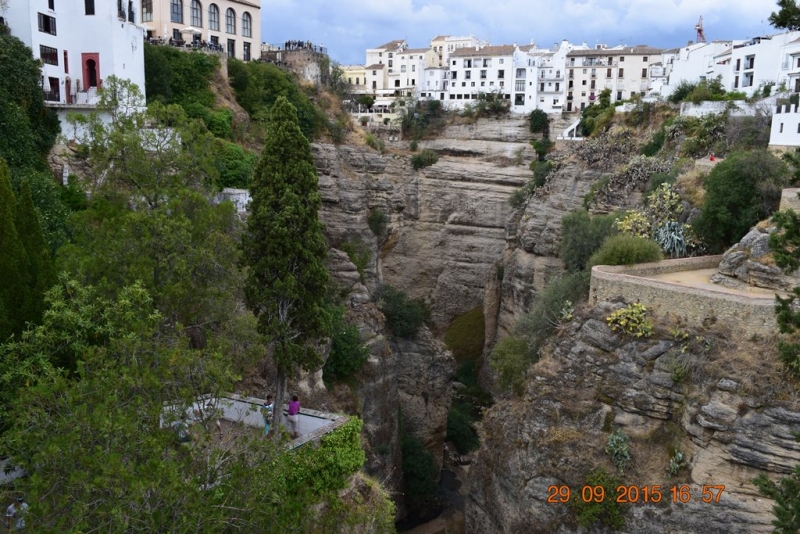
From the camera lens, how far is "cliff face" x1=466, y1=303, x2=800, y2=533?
18.4 m

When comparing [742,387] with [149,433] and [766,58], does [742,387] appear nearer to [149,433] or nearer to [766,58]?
[149,433]

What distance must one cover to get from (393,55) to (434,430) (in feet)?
161

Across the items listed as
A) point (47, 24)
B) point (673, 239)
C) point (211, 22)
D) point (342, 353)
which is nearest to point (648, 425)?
point (673, 239)

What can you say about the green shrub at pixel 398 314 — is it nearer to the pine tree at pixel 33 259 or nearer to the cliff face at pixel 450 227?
the cliff face at pixel 450 227

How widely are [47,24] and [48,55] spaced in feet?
4.12

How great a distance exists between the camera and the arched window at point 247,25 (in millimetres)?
44938

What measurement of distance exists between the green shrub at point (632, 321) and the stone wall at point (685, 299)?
412mm

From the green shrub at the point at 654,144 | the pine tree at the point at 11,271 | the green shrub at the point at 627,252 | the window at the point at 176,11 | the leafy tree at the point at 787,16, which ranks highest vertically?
the window at the point at 176,11

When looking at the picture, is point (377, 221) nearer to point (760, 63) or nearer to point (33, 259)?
point (760, 63)

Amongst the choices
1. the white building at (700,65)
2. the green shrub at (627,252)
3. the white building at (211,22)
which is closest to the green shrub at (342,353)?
the green shrub at (627,252)

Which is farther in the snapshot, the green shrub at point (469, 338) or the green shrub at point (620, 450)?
the green shrub at point (469, 338)

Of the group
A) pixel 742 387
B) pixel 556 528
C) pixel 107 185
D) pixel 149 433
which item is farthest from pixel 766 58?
pixel 149 433

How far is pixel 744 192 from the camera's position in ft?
85.8

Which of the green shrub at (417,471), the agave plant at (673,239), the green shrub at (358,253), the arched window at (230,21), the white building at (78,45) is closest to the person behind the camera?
the white building at (78,45)
